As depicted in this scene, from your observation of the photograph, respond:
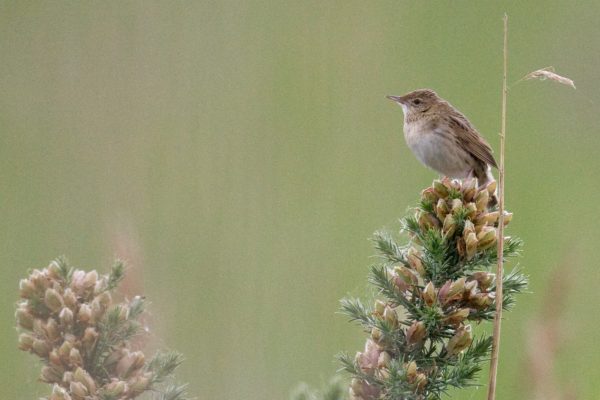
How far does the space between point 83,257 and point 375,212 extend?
68.1 inches

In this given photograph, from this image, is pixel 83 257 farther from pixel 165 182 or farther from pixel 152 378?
pixel 152 378

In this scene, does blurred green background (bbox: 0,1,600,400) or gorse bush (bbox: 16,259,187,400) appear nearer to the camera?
gorse bush (bbox: 16,259,187,400)

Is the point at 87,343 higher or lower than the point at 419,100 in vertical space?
lower

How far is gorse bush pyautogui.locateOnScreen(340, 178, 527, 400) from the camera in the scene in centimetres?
174

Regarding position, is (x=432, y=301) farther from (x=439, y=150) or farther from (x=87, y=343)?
(x=439, y=150)

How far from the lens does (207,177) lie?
19.7 ft

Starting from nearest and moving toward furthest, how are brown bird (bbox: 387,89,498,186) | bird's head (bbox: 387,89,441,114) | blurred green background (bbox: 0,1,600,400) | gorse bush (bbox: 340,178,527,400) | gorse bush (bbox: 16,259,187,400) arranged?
gorse bush (bbox: 16,259,187,400)
gorse bush (bbox: 340,178,527,400)
brown bird (bbox: 387,89,498,186)
blurred green background (bbox: 0,1,600,400)
bird's head (bbox: 387,89,441,114)

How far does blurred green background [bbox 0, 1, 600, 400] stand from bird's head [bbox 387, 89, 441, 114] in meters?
0.61

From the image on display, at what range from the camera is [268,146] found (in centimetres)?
655

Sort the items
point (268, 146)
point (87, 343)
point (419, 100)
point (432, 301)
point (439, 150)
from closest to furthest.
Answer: point (87, 343) < point (432, 301) < point (439, 150) < point (419, 100) < point (268, 146)

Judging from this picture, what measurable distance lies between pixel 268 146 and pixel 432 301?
481 cm

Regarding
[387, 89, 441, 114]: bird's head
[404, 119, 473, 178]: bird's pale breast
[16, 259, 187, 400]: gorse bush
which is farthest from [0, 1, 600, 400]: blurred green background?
[16, 259, 187, 400]: gorse bush

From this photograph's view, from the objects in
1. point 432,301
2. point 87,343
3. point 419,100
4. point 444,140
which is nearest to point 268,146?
point 419,100

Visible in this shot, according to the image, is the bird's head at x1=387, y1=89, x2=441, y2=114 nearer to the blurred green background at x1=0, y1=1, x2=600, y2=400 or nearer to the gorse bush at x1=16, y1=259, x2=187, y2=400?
the blurred green background at x1=0, y1=1, x2=600, y2=400
